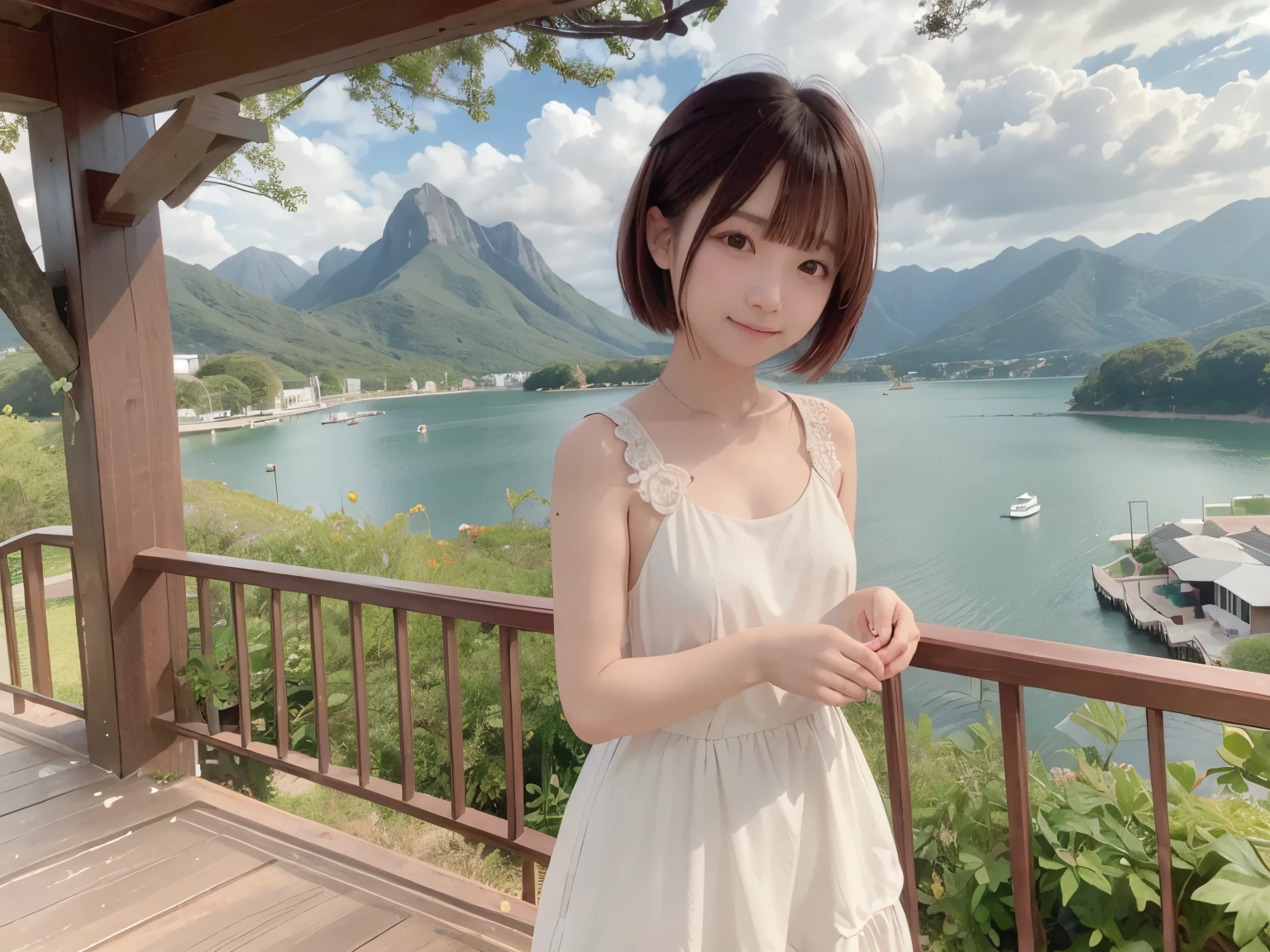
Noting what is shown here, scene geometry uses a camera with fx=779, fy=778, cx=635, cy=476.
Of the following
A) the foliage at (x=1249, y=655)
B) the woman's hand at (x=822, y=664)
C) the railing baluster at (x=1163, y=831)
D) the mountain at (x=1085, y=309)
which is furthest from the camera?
the mountain at (x=1085, y=309)

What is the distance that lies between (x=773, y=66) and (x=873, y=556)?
325 inches

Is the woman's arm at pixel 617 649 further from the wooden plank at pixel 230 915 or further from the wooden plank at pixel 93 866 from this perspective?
the wooden plank at pixel 93 866

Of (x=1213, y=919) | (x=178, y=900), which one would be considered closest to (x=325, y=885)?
(x=178, y=900)

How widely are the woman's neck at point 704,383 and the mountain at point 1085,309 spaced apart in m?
7.67

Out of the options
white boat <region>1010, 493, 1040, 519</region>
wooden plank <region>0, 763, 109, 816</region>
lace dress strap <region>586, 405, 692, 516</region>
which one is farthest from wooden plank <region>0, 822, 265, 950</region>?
white boat <region>1010, 493, 1040, 519</region>

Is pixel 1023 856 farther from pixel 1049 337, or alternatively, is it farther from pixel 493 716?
pixel 1049 337

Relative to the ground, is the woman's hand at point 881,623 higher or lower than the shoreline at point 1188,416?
higher

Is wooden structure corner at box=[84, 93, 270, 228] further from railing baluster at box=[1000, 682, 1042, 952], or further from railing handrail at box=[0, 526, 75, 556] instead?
railing baluster at box=[1000, 682, 1042, 952]

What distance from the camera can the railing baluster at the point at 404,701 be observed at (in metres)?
1.73

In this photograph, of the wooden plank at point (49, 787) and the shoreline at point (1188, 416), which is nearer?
the wooden plank at point (49, 787)

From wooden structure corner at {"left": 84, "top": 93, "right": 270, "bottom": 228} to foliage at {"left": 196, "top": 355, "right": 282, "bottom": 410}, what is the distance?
7.80 metres

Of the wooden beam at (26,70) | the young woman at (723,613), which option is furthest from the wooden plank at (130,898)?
the wooden beam at (26,70)

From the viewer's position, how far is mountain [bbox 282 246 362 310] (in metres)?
11.3

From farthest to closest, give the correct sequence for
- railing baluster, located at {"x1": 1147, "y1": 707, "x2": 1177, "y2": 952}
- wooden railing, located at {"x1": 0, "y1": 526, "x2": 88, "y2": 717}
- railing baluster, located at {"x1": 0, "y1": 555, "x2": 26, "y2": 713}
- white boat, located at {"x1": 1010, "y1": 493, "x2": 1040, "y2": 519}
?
white boat, located at {"x1": 1010, "y1": 493, "x2": 1040, "y2": 519} < railing baluster, located at {"x1": 0, "y1": 555, "x2": 26, "y2": 713} < wooden railing, located at {"x1": 0, "y1": 526, "x2": 88, "y2": 717} < railing baluster, located at {"x1": 1147, "y1": 707, "x2": 1177, "y2": 952}
